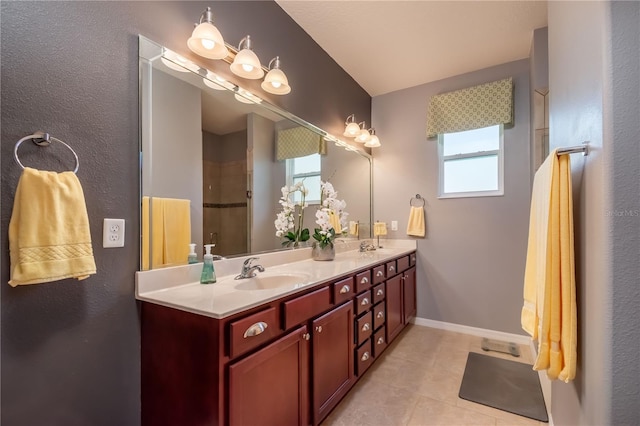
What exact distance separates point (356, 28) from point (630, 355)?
2438 mm

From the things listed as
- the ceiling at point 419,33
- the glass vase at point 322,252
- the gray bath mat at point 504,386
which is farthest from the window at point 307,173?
the gray bath mat at point 504,386

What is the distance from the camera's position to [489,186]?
272cm

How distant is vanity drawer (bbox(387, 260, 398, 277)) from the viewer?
7.65 feet

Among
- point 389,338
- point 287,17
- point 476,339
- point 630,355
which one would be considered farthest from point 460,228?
point 287,17

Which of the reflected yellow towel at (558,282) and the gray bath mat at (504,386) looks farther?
the gray bath mat at (504,386)

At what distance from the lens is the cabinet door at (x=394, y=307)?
Answer: 2.32m

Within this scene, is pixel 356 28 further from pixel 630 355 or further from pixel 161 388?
pixel 161 388

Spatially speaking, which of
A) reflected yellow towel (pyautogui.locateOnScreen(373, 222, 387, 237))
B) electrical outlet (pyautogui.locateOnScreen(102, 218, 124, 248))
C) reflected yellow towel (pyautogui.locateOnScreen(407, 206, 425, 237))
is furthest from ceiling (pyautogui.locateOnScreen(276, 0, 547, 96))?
electrical outlet (pyautogui.locateOnScreen(102, 218, 124, 248))

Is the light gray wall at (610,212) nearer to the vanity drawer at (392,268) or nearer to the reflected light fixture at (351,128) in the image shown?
the vanity drawer at (392,268)

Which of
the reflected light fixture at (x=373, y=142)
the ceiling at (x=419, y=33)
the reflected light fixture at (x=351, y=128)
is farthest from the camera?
the reflected light fixture at (x=373, y=142)

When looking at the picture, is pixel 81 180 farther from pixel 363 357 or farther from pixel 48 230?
pixel 363 357

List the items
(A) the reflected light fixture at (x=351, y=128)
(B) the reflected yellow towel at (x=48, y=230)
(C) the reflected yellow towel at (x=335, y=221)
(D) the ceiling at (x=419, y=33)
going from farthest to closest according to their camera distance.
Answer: (A) the reflected light fixture at (x=351, y=128) → (C) the reflected yellow towel at (x=335, y=221) → (D) the ceiling at (x=419, y=33) → (B) the reflected yellow towel at (x=48, y=230)

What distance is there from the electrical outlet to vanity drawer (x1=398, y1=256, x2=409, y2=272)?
85.3 inches

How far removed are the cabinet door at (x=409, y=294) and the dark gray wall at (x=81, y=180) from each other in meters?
2.24
